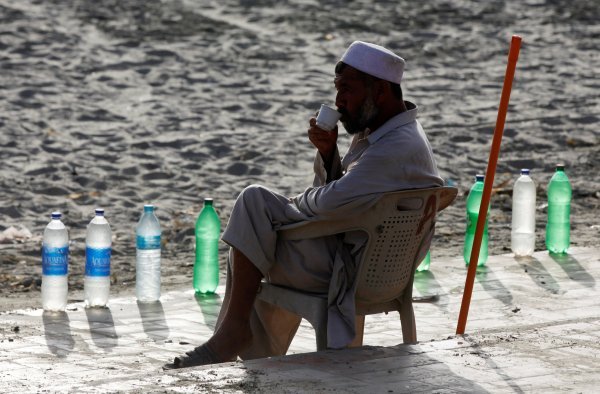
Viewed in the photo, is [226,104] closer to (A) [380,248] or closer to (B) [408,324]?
(B) [408,324]


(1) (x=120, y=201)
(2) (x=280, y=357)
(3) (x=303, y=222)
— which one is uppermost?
(3) (x=303, y=222)

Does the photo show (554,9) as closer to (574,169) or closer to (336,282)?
(574,169)

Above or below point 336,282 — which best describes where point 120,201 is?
below

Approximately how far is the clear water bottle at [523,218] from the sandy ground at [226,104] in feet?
1.08

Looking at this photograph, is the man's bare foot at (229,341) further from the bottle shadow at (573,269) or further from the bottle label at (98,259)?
the bottle shadow at (573,269)

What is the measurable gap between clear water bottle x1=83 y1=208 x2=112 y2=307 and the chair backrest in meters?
2.19

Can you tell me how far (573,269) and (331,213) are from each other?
322 cm

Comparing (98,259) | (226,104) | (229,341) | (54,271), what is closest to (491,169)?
(229,341)

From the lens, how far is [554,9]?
19.1 metres

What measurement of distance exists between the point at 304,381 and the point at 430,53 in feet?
37.8

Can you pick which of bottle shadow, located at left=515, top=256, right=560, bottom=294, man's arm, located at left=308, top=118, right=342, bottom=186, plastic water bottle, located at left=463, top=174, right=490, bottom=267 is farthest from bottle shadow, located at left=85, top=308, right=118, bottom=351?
bottle shadow, located at left=515, top=256, right=560, bottom=294

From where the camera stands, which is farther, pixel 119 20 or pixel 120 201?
pixel 119 20

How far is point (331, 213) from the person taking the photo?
571cm

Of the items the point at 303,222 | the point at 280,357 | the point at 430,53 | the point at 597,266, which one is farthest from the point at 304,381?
the point at 430,53
